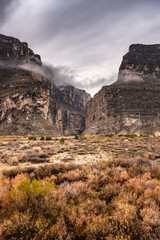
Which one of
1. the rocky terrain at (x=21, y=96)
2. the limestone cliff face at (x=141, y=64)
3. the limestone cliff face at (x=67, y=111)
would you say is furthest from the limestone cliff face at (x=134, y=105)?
the limestone cliff face at (x=67, y=111)

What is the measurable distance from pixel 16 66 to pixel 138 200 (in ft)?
346

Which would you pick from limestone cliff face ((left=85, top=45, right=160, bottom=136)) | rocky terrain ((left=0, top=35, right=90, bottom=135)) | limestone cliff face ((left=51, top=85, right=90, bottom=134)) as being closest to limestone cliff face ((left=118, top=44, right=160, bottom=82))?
limestone cliff face ((left=85, top=45, right=160, bottom=136))

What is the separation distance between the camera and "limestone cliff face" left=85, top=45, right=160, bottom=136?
188ft

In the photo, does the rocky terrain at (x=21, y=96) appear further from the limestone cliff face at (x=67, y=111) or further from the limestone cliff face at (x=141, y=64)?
the limestone cliff face at (x=141, y=64)

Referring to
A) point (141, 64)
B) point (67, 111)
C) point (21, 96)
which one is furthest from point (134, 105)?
point (67, 111)

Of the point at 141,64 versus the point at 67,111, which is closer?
the point at 141,64

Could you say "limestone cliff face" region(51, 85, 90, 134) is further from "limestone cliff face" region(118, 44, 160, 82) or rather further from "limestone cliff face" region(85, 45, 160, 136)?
"limestone cliff face" region(118, 44, 160, 82)

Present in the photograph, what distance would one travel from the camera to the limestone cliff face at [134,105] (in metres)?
57.2

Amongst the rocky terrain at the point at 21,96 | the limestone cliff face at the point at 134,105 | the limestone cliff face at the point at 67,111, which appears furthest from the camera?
the limestone cliff face at the point at 67,111

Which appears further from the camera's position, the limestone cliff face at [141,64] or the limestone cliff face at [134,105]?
Result: the limestone cliff face at [141,64]

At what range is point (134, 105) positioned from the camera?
212ft

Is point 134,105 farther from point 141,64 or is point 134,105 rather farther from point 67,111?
point 67,111

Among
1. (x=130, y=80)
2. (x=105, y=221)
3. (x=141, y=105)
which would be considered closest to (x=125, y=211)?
(x=105, y=221)

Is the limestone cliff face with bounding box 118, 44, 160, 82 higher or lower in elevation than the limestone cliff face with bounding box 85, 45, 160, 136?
higher
